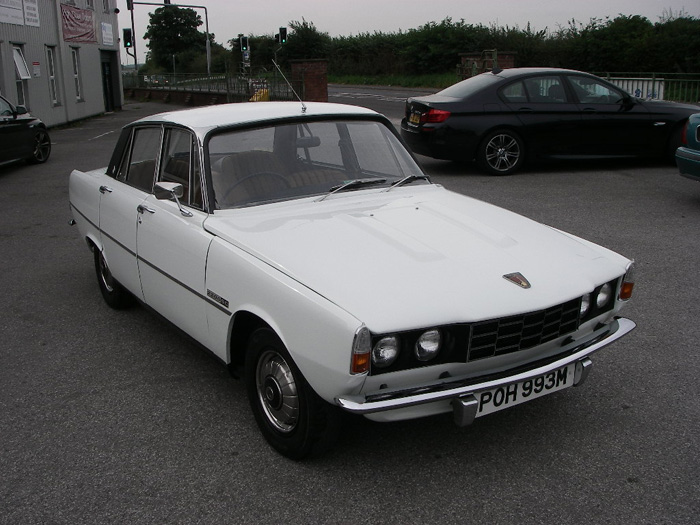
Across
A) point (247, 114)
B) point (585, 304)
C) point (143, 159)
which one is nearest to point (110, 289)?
point (143, 159)

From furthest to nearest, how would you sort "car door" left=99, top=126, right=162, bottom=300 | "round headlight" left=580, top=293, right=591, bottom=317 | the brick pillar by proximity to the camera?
the brick pillar, "car door" left=99, top=126, right=162, bottom=300, "round headlight" left=580, top=293, right=591, bottom=317

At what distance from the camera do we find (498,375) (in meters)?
3.12

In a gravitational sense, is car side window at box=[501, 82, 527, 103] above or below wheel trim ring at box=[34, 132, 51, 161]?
above

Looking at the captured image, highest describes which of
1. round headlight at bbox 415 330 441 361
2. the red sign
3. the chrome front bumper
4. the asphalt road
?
the red sign

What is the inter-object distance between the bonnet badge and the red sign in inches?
1041

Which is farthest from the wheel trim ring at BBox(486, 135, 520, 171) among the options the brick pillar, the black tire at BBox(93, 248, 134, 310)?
the brick pillar

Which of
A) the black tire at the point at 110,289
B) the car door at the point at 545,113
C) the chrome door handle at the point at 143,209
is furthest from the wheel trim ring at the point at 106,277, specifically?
the car door at the point at 545,113

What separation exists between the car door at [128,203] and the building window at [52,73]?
71.2 ft

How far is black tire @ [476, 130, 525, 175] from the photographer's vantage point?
36.4 feet

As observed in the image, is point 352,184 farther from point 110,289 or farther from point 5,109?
point 5,109

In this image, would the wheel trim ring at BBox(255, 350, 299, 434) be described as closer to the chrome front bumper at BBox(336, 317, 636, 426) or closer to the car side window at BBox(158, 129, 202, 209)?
the chrome front bumper at BBox(336, 317, 636, 426)

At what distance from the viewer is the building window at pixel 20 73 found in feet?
70.9

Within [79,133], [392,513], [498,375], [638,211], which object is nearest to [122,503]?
[392,513]

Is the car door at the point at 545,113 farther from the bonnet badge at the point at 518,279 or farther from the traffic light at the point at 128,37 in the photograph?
the traffic light at the point at 128,37
